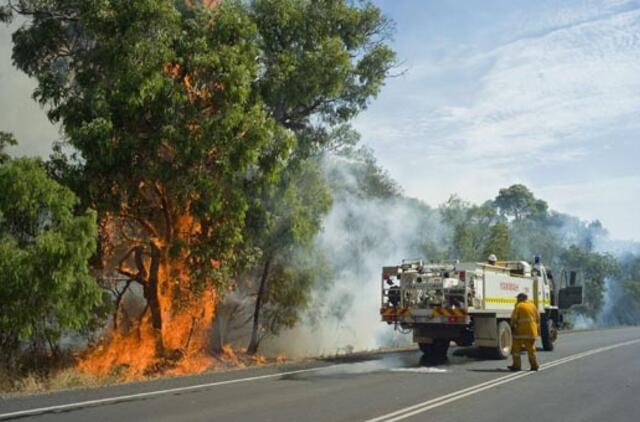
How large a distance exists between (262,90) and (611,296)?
69.1 meters

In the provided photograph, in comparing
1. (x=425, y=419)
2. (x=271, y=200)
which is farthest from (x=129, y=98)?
(x=425, y=419)

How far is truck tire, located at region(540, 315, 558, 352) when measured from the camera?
2162 cm

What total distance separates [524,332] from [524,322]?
23 cm

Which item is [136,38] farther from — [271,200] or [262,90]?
[271,200]

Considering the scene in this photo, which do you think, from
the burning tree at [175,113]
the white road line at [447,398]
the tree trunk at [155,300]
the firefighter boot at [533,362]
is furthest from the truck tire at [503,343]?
the tree trunk at [155,300]

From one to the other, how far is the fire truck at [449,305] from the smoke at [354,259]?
652cm

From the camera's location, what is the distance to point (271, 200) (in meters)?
18.9

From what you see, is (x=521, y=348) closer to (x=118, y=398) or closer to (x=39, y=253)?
(x=118, y=398)

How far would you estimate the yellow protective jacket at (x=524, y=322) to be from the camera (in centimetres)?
1500

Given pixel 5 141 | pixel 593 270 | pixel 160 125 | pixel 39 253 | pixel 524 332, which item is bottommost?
pixel 524 332

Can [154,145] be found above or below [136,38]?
below

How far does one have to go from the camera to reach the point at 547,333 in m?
21.7

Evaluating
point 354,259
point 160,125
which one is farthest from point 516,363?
point 354,259

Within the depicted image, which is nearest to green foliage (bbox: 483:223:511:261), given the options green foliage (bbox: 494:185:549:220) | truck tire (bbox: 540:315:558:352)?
truck tire (bbox: 540:315:558:352)
